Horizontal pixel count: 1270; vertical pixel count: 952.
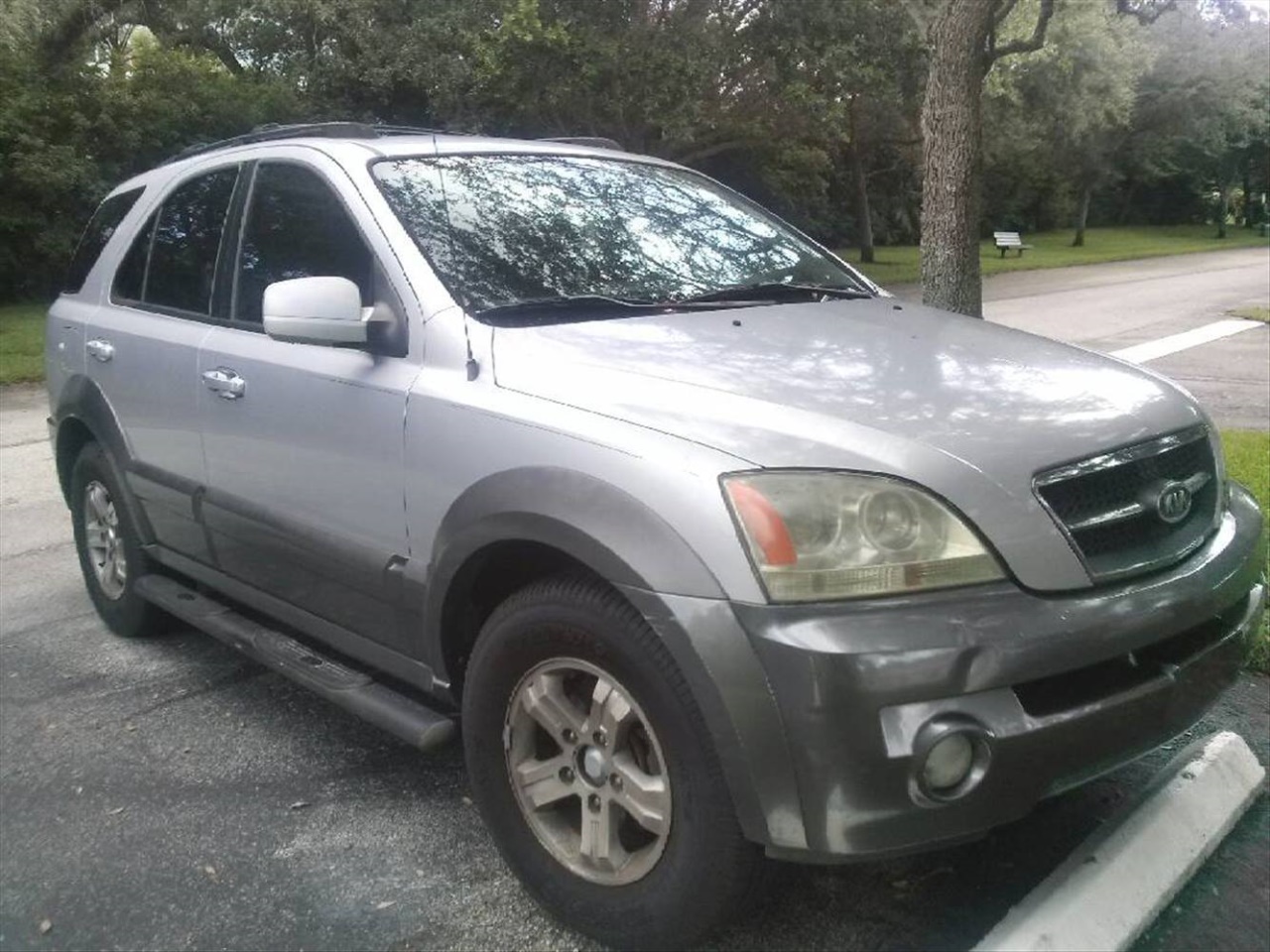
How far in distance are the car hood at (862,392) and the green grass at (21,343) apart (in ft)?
32.0

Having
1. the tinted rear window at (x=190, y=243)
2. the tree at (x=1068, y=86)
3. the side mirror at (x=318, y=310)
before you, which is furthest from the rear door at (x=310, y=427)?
the tree at (x=1068, y=86)

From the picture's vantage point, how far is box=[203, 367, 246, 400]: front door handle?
3.91 metres

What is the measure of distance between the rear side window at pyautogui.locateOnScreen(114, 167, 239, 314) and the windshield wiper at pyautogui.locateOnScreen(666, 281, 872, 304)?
1706 millimetres

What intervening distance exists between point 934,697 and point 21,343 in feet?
51.0

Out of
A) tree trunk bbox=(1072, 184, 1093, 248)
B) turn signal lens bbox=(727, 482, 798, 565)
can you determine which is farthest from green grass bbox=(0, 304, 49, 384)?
tree trunk bbox=(1072, 184, 1093, 248)

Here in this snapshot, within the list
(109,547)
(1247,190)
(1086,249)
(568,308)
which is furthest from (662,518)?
(1247,190)

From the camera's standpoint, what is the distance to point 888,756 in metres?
2.37

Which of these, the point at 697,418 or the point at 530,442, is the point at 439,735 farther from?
the point at 697,418

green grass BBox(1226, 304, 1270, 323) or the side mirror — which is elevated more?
the side mirror

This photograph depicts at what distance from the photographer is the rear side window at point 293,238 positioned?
3.62 m

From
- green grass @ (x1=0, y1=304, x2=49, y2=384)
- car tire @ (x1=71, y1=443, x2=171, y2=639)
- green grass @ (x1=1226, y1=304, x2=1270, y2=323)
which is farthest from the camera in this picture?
green grass @ (x1=1226, y1=304, x2=1270, y2=323)

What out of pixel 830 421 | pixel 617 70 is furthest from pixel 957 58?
pixel 617 70

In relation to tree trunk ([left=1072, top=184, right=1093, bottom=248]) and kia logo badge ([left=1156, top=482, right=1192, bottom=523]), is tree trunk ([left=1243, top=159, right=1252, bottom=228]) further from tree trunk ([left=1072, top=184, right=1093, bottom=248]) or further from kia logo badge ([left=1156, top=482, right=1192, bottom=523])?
kia logo badge ([left=1156, top=482, right=1192, bottom=523])

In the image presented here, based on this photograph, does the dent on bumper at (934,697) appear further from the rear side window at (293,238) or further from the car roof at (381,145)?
the car roof at (381,145)
